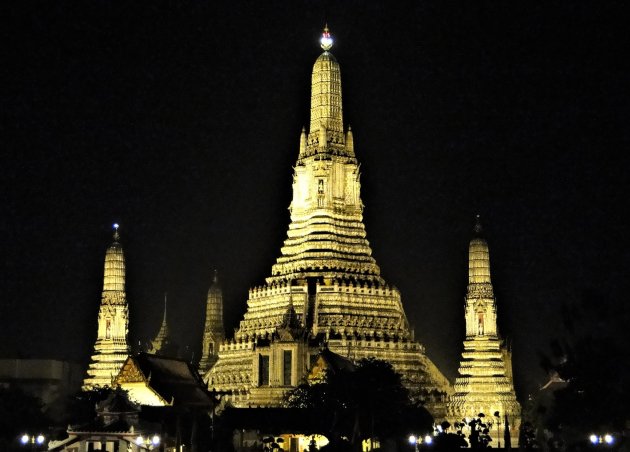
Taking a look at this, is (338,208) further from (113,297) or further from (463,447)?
(463,447)

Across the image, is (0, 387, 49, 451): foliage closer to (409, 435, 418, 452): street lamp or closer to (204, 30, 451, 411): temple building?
(204, 30, 451, 411): temple building

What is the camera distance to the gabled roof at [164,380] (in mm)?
85375

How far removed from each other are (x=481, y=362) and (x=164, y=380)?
1866cm

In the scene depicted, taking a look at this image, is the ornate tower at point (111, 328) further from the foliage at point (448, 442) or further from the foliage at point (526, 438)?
the foliage at point (526, 438)

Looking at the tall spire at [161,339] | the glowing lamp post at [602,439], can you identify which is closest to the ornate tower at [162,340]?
the tall spire at [161,339]

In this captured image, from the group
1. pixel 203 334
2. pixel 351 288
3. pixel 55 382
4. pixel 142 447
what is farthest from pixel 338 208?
pixel 55 382

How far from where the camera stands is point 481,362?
93375 millimetres

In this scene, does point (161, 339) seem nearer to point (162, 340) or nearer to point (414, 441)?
point (162, 340)

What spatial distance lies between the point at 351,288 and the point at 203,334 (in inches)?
826

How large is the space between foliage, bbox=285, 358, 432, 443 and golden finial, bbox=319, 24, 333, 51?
26.0 metres

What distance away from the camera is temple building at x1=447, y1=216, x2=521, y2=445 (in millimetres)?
92250

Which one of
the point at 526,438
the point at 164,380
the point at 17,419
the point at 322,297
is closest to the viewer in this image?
the point at 17,419

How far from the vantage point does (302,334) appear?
90.8m

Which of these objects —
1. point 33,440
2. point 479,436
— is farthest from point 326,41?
point 33,440
